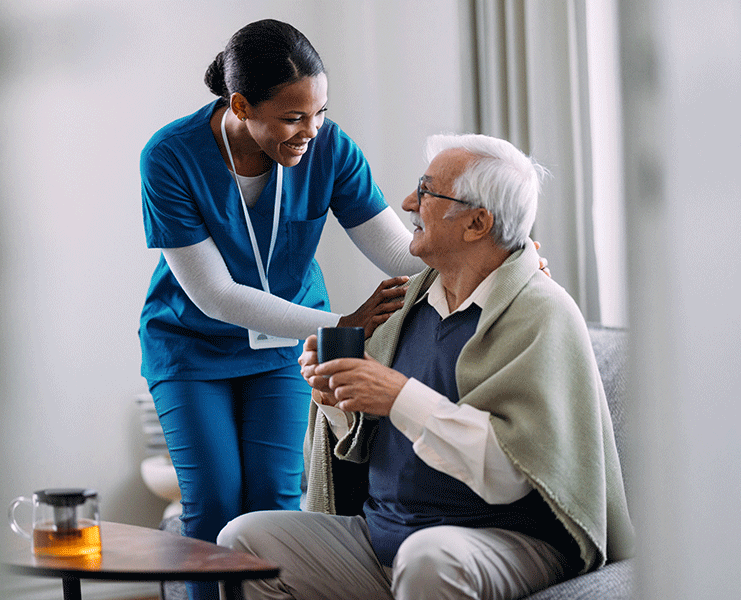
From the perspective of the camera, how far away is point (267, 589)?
1.50m

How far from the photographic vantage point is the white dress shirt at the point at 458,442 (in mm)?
1344

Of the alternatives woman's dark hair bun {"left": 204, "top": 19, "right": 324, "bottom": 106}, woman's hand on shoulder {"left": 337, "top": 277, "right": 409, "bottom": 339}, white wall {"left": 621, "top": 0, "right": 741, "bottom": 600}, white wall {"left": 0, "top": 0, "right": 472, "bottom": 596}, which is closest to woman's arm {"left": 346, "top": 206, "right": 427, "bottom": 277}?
woman's hand on shoulder {"left": 337, "top": 277, "right": 409, "bottom": 339}

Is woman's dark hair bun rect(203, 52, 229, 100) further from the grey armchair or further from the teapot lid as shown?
the grey armchair

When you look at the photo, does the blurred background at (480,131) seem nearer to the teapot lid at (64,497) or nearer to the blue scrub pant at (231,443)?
the teapot lid at (64,497)

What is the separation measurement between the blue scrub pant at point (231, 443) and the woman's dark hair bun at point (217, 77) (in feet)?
2.12

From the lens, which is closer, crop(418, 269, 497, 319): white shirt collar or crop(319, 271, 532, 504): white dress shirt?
crop(319, 271, 532, 504): white dress shirt

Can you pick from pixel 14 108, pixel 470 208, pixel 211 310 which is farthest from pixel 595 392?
pixel 14 108

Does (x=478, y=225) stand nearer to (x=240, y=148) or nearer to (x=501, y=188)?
(x=501, y=188)

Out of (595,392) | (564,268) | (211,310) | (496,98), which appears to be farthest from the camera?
(496,98)

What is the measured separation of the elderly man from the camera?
1349 mm

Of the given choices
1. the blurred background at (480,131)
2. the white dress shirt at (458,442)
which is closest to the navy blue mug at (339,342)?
the white dress shirt at (458,442)

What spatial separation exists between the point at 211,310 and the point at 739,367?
1.38 meters

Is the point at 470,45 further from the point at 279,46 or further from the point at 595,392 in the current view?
the point at 595,392

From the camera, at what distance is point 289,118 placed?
168 cm
